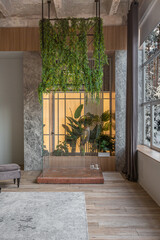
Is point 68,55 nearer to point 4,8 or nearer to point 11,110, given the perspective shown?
point 4,8

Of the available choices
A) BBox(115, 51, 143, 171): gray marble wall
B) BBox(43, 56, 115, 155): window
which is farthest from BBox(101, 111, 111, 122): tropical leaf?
BBox(115, 51, 143, 171): gray marble wall

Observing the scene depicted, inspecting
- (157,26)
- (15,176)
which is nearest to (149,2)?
(157,26)

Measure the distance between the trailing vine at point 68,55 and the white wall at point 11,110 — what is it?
174cm

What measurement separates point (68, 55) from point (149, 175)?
2698mm

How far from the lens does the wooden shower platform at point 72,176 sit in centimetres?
424

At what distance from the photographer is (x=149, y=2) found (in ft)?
13.0

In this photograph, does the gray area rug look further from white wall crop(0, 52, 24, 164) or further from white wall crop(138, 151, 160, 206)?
white wall crop(0, 52, 24, 164)

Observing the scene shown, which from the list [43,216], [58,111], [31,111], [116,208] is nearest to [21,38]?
[31,111]

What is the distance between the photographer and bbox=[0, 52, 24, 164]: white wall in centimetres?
591

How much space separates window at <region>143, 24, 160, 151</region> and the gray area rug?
1.85 metres

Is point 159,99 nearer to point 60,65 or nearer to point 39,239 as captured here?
point 60,65

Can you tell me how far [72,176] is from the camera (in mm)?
4344

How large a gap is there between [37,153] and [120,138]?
2.03m

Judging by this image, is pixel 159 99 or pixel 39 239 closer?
pixel 39 239
